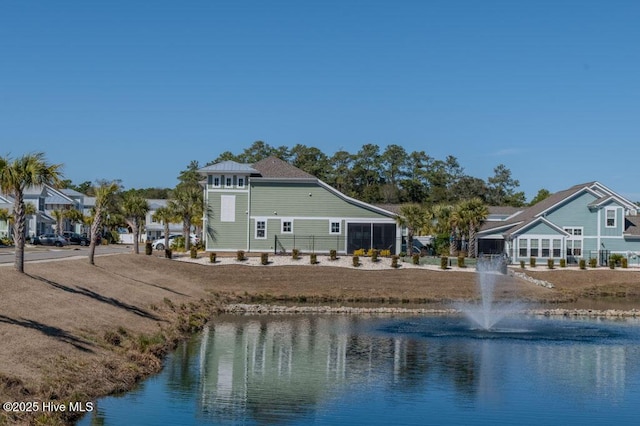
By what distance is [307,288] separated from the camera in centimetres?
5731

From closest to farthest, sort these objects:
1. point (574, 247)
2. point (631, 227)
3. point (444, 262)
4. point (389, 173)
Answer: point (444, 262) → point (574, 247) → point (631, 227) → point (389, 173)

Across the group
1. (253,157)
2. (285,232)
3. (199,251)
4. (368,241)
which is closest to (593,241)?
(368,241)

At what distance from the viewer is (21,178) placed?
33.2 metres

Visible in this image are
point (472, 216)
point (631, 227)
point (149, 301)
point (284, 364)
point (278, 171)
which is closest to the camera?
point (284, 364)

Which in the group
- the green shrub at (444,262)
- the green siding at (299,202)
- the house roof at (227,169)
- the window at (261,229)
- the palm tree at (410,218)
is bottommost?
the green shrub at (444,262)

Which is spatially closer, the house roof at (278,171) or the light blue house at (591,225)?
the house roof at (278,171)

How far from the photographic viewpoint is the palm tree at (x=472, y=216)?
74.0 metres

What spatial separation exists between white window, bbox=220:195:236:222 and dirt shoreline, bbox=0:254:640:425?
395 inches

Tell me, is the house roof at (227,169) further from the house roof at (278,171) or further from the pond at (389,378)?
the pond at (389,378)

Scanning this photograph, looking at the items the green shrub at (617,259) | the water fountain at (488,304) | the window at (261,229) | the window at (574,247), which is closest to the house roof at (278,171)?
the window at (261,229)

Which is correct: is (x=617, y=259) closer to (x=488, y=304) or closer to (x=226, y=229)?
(x=488, y=304)

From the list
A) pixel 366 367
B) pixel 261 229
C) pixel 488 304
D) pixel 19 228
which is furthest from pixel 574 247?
pixel 19 228

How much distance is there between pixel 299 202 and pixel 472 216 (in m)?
16.7

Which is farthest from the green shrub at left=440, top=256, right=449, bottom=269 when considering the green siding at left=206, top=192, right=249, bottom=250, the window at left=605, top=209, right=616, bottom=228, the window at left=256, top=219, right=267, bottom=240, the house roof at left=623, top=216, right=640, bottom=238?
the house roof at left=623, top=216, right=640, bottom=238
